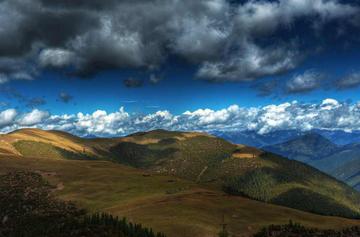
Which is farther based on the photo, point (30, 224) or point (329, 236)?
point (30, 224)

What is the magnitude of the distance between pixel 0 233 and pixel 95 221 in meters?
45.4

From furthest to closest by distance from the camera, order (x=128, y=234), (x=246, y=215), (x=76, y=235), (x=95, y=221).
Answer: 1. (x=246, y=215)
2. (x=95, y=221)
3. (x=128, y=234)
4. (x=76, y=235)

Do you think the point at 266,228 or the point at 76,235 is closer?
the point at 76,235

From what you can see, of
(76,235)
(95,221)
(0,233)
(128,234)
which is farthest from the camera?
(0,233)

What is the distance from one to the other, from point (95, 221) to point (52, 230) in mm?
16622

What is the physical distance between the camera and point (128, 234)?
159500mm

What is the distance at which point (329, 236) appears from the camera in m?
177

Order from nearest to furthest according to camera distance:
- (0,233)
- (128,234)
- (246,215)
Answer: (128,234) → (0,233) → (246,215)

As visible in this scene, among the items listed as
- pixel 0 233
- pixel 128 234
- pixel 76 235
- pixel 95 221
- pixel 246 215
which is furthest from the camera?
pixel 246 215

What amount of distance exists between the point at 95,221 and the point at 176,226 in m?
32.6

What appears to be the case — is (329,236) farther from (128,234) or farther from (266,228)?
(128,234)

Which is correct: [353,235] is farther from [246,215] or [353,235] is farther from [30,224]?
[30,224]

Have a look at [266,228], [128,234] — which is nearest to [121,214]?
[128,234]

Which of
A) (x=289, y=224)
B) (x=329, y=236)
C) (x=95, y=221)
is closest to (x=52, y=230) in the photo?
(x=95, y=221)
